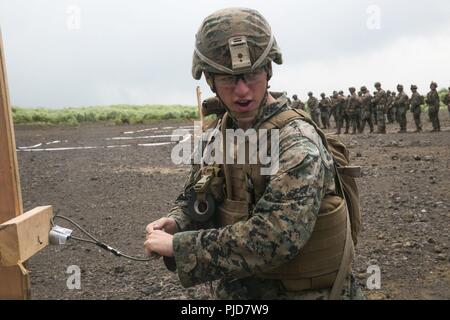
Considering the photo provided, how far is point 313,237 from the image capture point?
→ 183 cm

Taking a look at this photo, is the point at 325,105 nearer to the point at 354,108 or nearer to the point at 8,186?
the point at 354,108

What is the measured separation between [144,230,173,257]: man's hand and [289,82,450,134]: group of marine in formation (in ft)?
57.2

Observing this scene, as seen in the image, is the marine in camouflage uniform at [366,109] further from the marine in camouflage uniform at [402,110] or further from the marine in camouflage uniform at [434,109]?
the marine in camouflage uniform at [434,109]

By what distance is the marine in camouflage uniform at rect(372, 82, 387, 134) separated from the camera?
1928cm

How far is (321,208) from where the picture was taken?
183 cm

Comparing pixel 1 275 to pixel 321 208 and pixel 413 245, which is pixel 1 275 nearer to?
pixel 321 208

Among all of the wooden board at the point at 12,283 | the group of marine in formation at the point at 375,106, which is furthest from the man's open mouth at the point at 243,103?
the group of marine in formation at the point at 375,106

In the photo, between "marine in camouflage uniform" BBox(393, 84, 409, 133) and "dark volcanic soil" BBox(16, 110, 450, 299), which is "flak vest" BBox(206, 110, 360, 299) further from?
"marine in camouflage uniform" BBox(393, 84, 409, 133)

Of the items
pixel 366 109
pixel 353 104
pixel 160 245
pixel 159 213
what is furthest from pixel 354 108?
pixel 160 245

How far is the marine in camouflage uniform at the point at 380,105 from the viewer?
1928 centimetres

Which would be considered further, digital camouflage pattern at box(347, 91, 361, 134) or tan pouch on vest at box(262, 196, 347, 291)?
digital camouflage pattern at box(347, 91, 361, 134)

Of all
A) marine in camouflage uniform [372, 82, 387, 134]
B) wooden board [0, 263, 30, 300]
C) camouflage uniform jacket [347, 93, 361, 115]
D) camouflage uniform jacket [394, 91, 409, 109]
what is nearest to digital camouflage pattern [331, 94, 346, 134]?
camouflage uniform jacket [347, 93, 361, 115]

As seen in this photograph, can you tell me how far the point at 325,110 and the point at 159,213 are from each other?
19427mm
